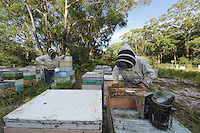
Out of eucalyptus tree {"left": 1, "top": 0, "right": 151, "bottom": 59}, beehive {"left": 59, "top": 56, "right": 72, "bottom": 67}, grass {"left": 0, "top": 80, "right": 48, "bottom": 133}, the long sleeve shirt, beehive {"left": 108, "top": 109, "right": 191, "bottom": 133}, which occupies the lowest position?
grass {"left": 0, "top": 80, "right": 48, "bottom": 133}

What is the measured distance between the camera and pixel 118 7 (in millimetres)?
11062

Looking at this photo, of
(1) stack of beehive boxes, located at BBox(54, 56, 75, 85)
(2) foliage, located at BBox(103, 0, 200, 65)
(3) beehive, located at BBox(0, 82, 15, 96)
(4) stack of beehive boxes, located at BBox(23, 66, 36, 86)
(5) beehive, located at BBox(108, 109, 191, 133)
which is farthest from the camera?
(2) foliage, located at BBox(103, 0, 200, 65)

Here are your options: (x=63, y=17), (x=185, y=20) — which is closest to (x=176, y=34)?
(x=185, y=20)

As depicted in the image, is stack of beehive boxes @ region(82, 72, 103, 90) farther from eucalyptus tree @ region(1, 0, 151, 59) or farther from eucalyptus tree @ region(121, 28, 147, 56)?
eucalyptus tree @ region(121, 28, 147, 56)

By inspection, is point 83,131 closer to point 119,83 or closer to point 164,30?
point 119,83

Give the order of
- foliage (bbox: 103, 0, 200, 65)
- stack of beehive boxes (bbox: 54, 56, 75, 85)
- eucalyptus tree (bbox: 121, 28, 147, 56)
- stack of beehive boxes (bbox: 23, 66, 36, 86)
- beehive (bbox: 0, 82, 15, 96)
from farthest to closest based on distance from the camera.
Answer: eucalyptus tree (bbox: 121, 28, 147, 56), foliage (bbox: 103, 0, 200, 65), stack of beehive boxes (bbox: 23, 66, 36, 86), stack of beehive boxes (bbox: 54, 56, 75, 85), beehive (bbox: 0, 82, 15, 96)

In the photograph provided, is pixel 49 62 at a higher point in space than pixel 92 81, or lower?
higher

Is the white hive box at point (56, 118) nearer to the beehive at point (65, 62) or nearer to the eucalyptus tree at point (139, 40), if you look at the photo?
the beehive at point (65, 62)

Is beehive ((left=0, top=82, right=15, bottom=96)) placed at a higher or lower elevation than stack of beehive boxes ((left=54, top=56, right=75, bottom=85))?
lower

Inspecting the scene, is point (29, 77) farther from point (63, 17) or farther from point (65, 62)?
point (63, 17)

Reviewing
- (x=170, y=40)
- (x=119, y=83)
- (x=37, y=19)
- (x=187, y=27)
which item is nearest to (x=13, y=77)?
(x=119, y=83)

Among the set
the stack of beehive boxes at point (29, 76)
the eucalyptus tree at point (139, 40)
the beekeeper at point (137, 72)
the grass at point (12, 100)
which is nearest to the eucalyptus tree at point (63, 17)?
the stack of beehive boxes at point (29, 76)

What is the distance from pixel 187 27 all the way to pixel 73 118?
27931 mm

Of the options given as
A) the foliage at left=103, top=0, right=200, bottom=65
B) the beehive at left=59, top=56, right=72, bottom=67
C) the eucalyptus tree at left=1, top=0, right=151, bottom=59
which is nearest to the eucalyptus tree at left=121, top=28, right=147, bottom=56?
the foliage at left=103, top=0, right=200, bottom=65
